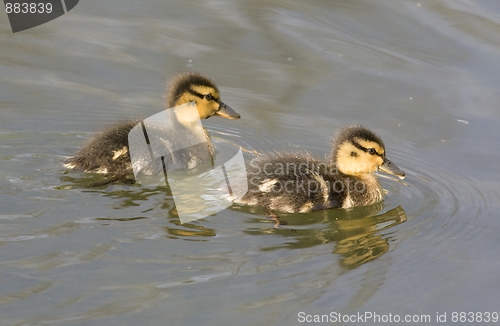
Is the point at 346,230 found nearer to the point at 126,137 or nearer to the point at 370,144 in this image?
the point at 370,144

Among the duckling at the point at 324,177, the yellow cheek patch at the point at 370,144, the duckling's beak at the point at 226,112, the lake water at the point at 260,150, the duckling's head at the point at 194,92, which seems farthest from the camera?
the duckling's beak at the point at 226,112

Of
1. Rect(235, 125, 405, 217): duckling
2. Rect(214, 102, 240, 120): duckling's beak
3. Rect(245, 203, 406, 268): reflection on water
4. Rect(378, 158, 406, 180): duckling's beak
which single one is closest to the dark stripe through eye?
Rect(235, 125, 405, 217): duckling

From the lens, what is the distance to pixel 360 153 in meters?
4.38

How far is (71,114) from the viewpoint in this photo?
17.3 ft

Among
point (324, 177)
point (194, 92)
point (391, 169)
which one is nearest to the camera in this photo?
point (324, 177)

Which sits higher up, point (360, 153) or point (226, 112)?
point (226, 112)

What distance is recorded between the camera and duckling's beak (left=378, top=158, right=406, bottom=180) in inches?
176

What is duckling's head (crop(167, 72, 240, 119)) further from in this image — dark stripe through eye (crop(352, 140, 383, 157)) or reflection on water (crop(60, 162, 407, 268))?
dark stripe through eye (crop(352, 140, 383, 157))

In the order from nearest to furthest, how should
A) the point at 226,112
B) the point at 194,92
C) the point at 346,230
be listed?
1. the point at 346,230
2. the point at 194,92
3. the point at 226,112

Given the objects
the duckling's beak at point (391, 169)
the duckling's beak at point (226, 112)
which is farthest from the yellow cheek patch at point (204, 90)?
the duckling's beak at point (391, 169)

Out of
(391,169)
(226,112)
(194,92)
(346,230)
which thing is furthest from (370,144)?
(194,92)

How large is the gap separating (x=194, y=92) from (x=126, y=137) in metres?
0.57

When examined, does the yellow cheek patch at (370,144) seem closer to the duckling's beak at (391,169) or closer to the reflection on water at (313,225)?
the duckling's beak at (391,169)

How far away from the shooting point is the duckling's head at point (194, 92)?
15.9 ft
